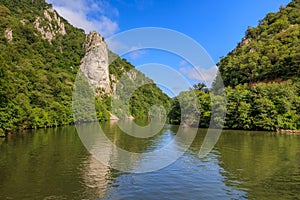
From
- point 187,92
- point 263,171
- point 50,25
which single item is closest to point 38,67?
point 187,92

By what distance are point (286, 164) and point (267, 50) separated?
74387mm

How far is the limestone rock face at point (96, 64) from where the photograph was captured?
137 meters

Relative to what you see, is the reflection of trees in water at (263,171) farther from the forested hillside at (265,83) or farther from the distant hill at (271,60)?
the distant hill at (271,60)

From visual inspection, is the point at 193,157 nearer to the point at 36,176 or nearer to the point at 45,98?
the point at 36,176

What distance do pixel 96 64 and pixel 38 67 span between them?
55.4m

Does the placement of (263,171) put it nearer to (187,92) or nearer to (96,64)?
(187,92)

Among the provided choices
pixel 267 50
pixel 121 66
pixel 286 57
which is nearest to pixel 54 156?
pixel 286 57

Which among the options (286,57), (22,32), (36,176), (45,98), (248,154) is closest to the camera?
(36,176)

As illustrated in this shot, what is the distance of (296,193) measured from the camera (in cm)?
1348

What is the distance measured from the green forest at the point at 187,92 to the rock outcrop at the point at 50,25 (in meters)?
2.32

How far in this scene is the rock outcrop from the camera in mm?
131500

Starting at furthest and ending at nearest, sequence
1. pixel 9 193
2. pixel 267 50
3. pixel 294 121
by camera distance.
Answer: pixel 267 50 < pixel 294 121 < pixel 9 193

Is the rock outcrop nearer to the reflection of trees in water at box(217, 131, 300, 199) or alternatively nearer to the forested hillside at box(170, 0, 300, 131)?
the forested hillside at box(170, 0, 300, 131)

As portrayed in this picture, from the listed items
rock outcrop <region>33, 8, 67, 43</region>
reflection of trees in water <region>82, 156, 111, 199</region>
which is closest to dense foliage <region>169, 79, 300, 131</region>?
reflection of trees in water <region>82, 156, 111, 199</region>
